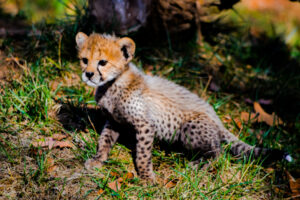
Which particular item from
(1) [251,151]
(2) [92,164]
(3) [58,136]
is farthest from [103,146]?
(1) [251,151]

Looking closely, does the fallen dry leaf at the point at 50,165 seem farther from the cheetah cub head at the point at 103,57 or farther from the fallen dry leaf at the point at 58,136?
the cheetah cub head at the point at 103,57

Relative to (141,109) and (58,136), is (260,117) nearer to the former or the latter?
(141,109)

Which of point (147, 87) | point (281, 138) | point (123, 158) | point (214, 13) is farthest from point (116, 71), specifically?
point (214, 13)

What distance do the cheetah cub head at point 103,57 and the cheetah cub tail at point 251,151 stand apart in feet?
4.74

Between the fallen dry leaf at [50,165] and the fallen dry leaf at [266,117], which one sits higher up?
the fallen dry leaf at [266,117]

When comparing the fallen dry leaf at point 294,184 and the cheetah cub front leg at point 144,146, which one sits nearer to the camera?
the cheetah cub front leg at point 144,146

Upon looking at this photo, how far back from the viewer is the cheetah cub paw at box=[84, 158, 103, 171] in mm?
3030

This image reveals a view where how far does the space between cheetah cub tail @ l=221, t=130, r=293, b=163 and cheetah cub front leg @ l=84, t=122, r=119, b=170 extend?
49.7 inches

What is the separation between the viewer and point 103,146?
10.6 ft

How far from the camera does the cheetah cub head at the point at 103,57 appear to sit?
2916 mm

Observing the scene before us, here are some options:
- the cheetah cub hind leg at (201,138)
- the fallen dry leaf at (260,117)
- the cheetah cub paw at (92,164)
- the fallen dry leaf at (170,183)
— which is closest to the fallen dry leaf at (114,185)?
the cheetah cub paw at (92,164)

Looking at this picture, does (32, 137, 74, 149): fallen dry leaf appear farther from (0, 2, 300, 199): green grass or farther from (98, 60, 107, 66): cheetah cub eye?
(98, 60, 107, 66): cheetah cub eye

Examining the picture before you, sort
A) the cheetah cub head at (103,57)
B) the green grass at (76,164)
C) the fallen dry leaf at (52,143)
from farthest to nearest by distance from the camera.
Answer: the fallen dry leaf at (52,143) < the cheetah cub head at (103,57) < the green grass at (76,164)

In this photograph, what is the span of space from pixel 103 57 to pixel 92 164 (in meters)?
1.08
